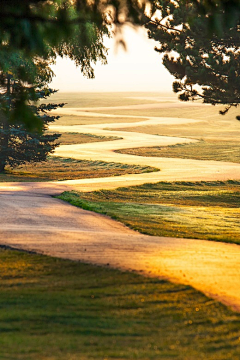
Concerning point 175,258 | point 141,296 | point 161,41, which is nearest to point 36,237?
point 175,258

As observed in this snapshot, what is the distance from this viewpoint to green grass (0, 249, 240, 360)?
220 inches

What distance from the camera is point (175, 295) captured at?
23.1ft

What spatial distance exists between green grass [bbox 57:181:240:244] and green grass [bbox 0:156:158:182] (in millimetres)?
7206

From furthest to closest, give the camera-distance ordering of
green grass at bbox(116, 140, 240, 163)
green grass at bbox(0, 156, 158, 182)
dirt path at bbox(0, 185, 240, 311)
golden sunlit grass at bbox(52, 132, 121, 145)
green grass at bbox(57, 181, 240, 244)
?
golden sunlit grass at bbox(52, 132, 121, 145)
green grass at bbox(116, 140, 240, 163)
green grass at bbox(0, 156, 158, 182)
green grass at bbox(57, 181, 240, 244)
dirt path at bbox(0, 185, 240, 311)

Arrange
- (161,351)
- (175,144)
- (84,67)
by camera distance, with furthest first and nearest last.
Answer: (175,144) → (84,67) → (161,351)

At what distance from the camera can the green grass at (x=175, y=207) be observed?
13.2m

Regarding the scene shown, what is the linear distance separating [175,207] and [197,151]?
92.0 ft

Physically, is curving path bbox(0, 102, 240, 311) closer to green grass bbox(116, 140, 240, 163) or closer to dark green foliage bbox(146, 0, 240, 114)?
dark green foliage bbox(146, 0, 240, 114)

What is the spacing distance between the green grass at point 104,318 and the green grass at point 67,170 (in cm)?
2025

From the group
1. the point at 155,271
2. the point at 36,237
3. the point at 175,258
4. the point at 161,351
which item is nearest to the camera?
the point at 161,351

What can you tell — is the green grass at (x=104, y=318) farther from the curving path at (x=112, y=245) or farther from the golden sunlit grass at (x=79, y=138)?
the golden sunlit grass at (x=79, y=138)

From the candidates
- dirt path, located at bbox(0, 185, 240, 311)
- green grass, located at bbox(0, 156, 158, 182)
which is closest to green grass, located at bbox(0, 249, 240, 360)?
dirt path, located at bbox(0, 185, 240, 311)

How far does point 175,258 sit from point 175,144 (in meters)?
41.4

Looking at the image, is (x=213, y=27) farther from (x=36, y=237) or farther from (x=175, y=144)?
(x=175, y=144)
